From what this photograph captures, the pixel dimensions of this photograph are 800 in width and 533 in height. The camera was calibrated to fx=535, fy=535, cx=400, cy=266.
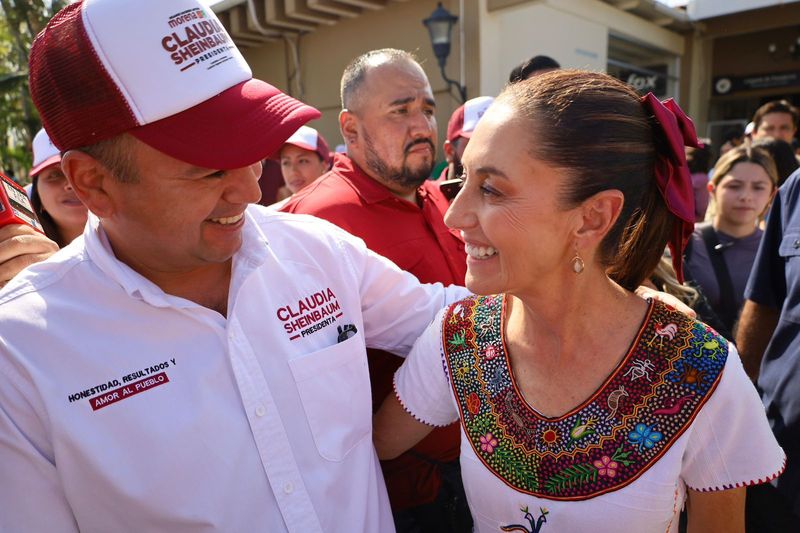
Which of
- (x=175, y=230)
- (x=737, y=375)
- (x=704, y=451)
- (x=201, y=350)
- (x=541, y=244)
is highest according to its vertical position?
(x=175, y=230)

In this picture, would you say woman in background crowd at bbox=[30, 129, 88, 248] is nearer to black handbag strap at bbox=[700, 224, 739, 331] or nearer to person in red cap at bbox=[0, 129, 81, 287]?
person in red cap at bbox=[0, 129, 81, 287]

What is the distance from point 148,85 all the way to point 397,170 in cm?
152

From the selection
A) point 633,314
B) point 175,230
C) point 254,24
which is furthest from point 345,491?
point 254,24

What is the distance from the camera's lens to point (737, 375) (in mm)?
1249

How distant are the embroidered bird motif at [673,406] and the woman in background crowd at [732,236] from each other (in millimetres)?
2034

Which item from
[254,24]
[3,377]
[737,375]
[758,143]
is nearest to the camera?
[3,377]

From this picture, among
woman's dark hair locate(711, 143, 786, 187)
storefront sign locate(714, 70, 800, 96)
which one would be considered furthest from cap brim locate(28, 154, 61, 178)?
storefront sign locate(714, 70, 800, 96)

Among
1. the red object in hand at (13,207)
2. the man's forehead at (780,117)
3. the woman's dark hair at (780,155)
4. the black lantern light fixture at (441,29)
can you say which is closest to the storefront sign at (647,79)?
the black lantern light fixture at (441,29)

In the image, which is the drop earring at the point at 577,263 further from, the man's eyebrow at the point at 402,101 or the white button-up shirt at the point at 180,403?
the man's eyebrow at the point at 402,101

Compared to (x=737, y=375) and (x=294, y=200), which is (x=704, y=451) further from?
(x=294, y=200)

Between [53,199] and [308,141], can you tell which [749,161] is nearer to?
[308,141]

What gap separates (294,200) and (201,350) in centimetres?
143

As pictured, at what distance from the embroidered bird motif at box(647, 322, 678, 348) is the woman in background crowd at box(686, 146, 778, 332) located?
1.93m

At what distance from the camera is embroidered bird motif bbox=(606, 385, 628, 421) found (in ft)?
4.30
